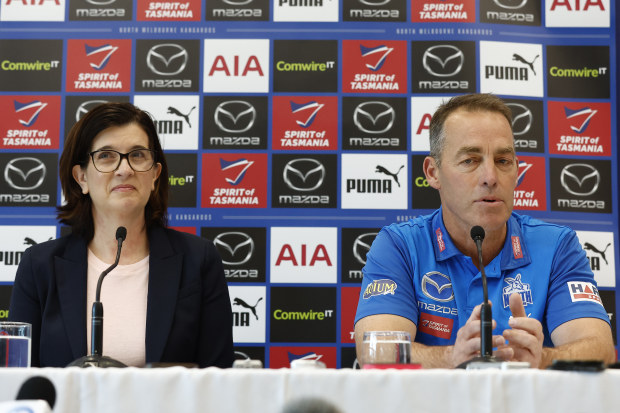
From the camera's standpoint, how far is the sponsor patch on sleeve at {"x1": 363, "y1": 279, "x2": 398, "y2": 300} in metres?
2.13

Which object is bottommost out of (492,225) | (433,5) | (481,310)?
(481,310)

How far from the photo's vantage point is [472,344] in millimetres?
1711

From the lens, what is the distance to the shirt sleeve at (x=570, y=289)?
2076mm

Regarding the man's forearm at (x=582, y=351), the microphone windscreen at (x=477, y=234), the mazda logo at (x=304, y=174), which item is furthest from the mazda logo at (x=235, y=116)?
the man's forearm at (x=582, y=351)

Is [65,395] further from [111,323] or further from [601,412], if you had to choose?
[111,323]

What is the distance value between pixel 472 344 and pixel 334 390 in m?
0.69

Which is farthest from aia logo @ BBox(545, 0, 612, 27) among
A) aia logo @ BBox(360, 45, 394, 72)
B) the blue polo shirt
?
the blue polo shirt

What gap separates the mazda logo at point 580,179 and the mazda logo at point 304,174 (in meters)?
1.16

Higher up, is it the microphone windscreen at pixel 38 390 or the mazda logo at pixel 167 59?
the mazda logo at pixel 167 59

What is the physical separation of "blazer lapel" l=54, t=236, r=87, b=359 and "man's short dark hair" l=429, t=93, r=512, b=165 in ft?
4.08

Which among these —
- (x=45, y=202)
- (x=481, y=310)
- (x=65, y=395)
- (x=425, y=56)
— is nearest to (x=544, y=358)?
(x=481, y=310)

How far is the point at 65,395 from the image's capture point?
3.68 ft

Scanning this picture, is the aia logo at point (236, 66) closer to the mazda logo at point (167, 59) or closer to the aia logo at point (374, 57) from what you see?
the mazda logo at point (167, 59)

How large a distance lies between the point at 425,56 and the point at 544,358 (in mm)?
2021
